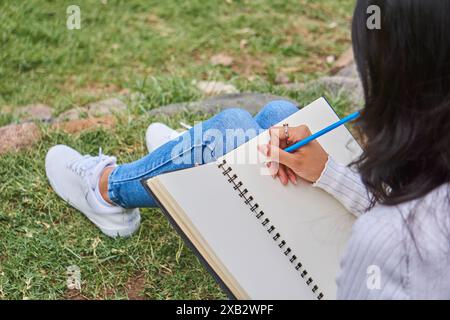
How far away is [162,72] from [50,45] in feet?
2.09

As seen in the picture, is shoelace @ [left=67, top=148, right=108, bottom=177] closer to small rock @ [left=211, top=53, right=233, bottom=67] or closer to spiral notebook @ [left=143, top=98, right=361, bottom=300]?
spiral notebook @ [left=143, top=98, right=361, bottom=300]

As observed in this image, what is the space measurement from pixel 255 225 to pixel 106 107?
1.59 m

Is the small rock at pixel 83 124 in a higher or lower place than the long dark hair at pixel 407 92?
lower

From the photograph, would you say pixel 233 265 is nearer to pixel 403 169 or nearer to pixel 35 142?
pixel 403 169

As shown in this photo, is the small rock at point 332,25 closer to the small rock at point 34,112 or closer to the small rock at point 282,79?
the small rock at point 282,79

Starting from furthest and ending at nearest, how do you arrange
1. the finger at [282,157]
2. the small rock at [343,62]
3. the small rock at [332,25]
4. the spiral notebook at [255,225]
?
1. the small rock at [332,25]
2. the small rock at [343,62]
3. the finger at [282,157]
4. the spiral notebook at [255,225]

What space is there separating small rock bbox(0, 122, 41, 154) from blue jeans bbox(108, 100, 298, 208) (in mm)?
658

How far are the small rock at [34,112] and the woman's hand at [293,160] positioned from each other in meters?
1.49

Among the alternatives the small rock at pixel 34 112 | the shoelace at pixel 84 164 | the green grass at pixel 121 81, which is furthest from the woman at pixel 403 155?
the small rock at pixel 34 112

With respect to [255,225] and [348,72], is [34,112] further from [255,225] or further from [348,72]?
[255,225]

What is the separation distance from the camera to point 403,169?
137cm

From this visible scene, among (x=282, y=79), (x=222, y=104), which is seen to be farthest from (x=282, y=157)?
(x=282, y=79)

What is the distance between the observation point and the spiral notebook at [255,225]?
1672mm
